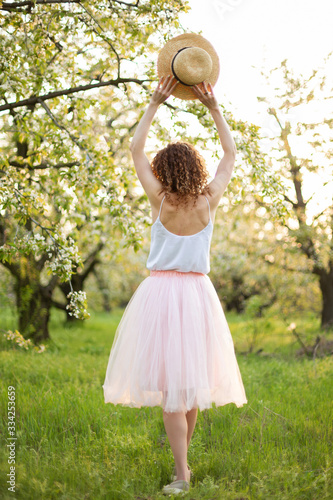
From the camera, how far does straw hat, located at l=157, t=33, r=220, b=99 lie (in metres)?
3.11

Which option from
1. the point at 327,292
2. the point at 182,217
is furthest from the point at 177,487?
the point at 327,292

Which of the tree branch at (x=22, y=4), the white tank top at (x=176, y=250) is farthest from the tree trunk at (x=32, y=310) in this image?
the white tank top at (x=176, y=250)

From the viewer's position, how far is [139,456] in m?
3.37

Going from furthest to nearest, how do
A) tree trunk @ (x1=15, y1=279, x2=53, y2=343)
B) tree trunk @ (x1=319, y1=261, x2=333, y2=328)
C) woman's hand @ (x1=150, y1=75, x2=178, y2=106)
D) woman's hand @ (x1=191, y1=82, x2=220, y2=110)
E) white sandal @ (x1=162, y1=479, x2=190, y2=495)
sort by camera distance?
tree trunk @ (x1=319, y1=261, x2=333, y2=328), tree trunk @ (x1=15, y1=279, x2=53, y2=343), woman's hand @ (x1=191, y1=82, x2=220, y2=110), woman's hand @ (x1=150, y1=75, x2=178, y2=106), white sandal @ (x1=162, y1=479, x2=190, y2=495)

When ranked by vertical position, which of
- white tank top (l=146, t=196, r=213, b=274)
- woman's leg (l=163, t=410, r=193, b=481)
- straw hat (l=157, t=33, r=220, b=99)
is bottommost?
woman's leg (l=163, t=410, r=193, b=481)

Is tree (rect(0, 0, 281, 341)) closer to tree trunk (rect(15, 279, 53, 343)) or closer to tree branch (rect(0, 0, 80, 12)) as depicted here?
tree branch (rect(0, 0, 80, 12))

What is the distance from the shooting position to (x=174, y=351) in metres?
2.92

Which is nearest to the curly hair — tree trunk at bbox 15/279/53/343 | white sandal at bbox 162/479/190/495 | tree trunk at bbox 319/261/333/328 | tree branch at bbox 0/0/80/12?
white sandal at bbox 162/479/190/495

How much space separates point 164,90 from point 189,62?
0.82 ft

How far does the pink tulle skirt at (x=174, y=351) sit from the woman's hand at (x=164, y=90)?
45.8 inches

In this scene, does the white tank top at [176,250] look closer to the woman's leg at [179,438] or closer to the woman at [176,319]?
the woman at [176,319]

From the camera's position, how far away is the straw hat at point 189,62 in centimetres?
311

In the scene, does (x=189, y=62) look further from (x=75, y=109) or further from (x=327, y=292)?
(x=327, y=292)

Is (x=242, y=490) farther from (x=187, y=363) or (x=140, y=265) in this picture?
(x=140, y=265)
